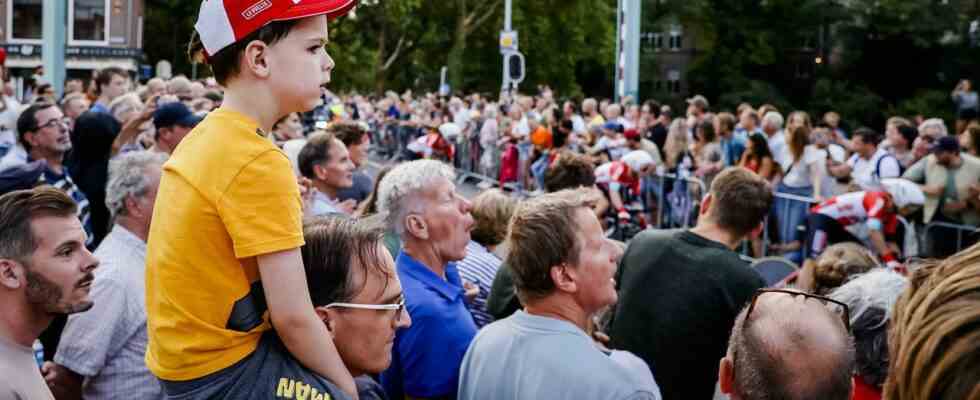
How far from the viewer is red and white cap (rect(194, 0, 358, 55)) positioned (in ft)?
8.58

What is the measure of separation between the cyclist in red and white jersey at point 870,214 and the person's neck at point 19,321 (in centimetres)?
788

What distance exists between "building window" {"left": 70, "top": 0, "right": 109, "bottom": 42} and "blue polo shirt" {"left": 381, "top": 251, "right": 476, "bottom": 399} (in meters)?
32.4

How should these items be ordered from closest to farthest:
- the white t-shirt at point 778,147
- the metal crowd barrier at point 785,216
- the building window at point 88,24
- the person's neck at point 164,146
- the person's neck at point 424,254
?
the person's neck at point 424,254 < the person's neck at point 164,146 < the metal crowd barrier at point 785,216 < the white t-shirt at point 778,147 < the building window at point 88,24

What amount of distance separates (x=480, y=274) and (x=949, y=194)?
7013 millimetres

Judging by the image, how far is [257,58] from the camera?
267cm

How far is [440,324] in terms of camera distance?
4.07 m

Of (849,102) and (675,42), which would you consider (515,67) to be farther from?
(675,42)

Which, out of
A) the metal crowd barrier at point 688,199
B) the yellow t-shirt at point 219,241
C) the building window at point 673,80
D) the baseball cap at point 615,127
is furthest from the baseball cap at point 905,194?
the building window at point 673,80

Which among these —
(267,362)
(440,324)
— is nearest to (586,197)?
(440,324)

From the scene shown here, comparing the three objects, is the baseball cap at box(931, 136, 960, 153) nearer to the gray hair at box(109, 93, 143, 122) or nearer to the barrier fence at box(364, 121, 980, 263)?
the barrier fence at box(364, 121, 980, 263)

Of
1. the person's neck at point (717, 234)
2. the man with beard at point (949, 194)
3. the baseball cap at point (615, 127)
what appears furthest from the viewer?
the baseball cap at point (615, 127)

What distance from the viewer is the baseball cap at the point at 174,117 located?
681 centimetres

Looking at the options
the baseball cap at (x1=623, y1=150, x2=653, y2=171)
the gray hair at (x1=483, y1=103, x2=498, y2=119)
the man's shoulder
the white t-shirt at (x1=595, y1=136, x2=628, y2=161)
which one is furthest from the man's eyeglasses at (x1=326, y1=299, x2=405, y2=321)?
the gray hair at (x1=483, y1=103, x2=498, y2=119)

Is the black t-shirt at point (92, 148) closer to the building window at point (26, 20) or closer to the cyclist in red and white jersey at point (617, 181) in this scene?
the cyclist in red and white jersey at point (617, 181)
